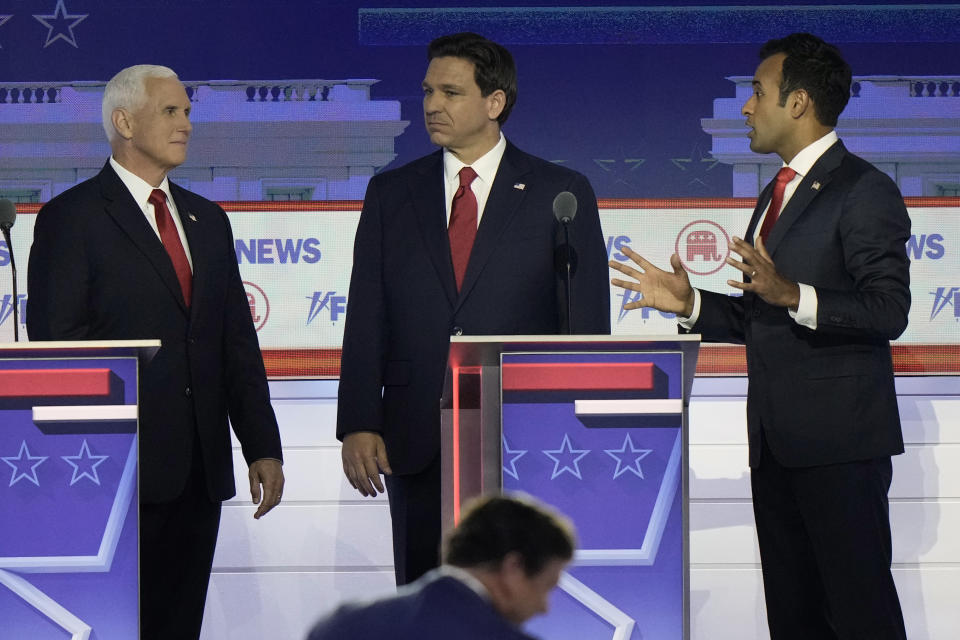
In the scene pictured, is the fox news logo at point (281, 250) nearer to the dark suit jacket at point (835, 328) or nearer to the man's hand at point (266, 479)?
the man's hand at point (266, 479)

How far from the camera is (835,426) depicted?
3.08 metres

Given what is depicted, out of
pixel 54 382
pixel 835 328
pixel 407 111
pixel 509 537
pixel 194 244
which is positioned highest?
pixel 407 111

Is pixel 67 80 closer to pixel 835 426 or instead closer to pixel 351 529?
pixel 351 529

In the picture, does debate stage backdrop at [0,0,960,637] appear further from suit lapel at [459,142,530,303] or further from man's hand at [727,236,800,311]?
man's hand at [727,236,800,311]

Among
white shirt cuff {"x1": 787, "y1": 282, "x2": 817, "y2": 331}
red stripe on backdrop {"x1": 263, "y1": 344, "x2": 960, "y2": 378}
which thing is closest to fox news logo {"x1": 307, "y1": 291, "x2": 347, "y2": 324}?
red stripe on backdrop {"x1": 263, "y1": 344, "x2": 960, "y2": 378}

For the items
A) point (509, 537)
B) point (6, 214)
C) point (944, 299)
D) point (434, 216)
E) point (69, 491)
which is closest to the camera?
point (509, 537)

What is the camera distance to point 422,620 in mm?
1435

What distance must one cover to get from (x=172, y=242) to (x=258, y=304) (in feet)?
5.20

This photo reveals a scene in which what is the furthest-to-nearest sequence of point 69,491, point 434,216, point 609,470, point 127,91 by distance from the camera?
1. point 127,91
2. point 434,216
3. point 69,491
4. point 609,470

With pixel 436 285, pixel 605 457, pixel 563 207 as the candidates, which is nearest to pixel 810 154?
pixel 563 207

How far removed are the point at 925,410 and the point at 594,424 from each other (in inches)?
95.0

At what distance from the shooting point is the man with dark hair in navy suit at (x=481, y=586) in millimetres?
1435

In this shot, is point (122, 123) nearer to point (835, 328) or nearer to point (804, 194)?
point (804, 194)

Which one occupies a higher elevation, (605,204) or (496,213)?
(605,204)
